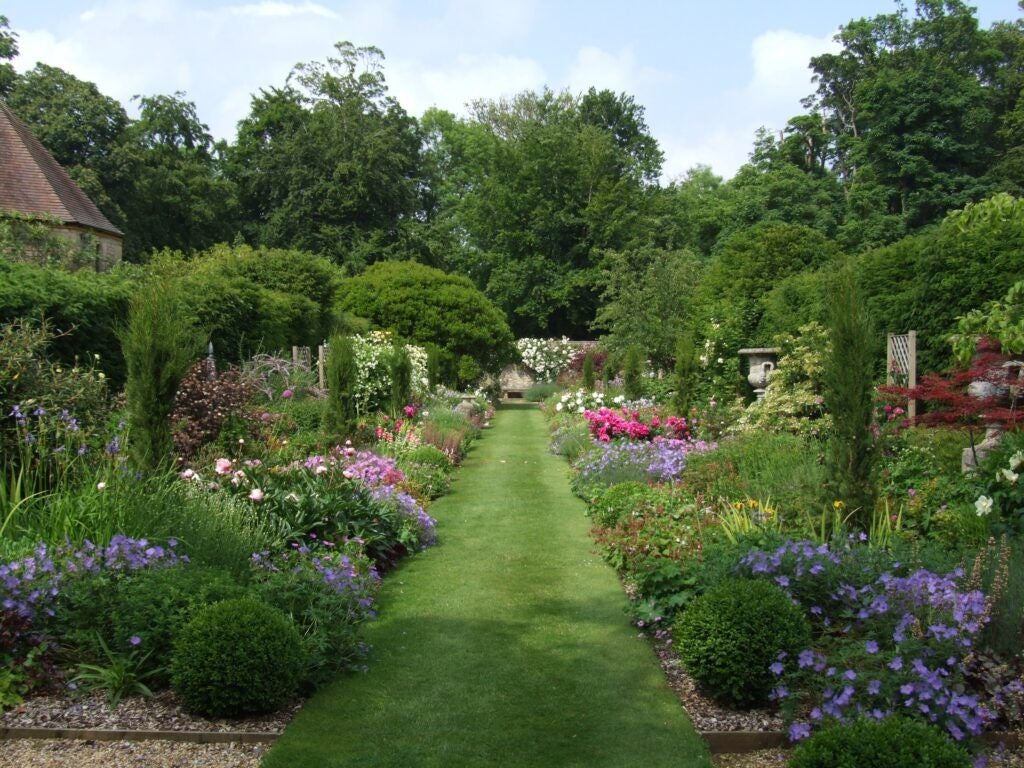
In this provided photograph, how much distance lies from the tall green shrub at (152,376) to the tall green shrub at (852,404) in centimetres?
547

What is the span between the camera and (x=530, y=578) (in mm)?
7352

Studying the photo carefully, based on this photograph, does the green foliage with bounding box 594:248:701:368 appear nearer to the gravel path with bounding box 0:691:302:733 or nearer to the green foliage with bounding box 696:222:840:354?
the green foliage with bounding box 696:222:840:354

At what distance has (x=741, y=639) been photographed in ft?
14.5

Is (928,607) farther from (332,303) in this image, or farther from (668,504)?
(332,303)

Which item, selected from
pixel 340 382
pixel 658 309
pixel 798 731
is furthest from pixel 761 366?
pixel 798 731

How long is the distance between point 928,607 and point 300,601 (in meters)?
3.62

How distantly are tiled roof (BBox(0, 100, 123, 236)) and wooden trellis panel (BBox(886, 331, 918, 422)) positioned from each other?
20.7 meters

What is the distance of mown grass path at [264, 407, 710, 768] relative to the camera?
4.11 m

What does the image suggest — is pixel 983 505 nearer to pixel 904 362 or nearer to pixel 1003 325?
pixel 1003 325

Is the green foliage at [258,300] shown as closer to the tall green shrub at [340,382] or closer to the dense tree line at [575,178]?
the tall green shrub at [340,382]

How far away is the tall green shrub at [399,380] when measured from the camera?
1664 cm

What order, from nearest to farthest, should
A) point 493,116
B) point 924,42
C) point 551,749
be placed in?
point 551,749 → point 924,42 → point 493,116

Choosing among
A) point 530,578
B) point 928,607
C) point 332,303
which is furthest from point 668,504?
point 332,303

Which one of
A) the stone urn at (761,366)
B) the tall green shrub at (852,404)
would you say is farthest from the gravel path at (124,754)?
the stone urn at (761,366)
